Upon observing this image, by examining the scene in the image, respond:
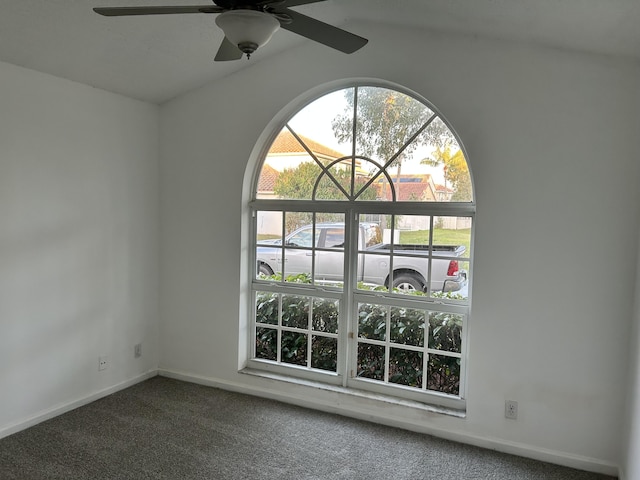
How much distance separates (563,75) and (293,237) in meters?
1.99

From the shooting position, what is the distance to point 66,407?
10.1 feet

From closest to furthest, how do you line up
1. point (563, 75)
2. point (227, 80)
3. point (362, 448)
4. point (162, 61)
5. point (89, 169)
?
point (563, 75), point (362, 448), point (162, 61), point (89, 169), point (227, 80)

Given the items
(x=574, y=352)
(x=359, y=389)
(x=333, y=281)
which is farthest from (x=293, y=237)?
(x=574, y=352)

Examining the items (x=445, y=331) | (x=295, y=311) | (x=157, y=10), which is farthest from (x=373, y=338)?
(x=157, y=10)

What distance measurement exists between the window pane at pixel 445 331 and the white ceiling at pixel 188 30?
1.71 metres

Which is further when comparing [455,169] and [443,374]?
[443,374]

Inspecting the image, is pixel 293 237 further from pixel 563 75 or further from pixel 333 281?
pixel 563 75

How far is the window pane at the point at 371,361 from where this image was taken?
322cm

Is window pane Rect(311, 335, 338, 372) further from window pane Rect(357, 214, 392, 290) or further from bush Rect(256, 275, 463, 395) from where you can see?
window pane Rect(357, 214, 392, 290)

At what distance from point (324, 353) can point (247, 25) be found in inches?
97.5

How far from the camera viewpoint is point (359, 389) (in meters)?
3.23

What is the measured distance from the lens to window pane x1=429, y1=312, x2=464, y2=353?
300 centimetres

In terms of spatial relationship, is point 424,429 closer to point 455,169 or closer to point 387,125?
point 455,169

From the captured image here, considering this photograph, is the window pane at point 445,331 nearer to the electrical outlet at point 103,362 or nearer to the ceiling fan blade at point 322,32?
the ceiling fan blade at point 322,32
